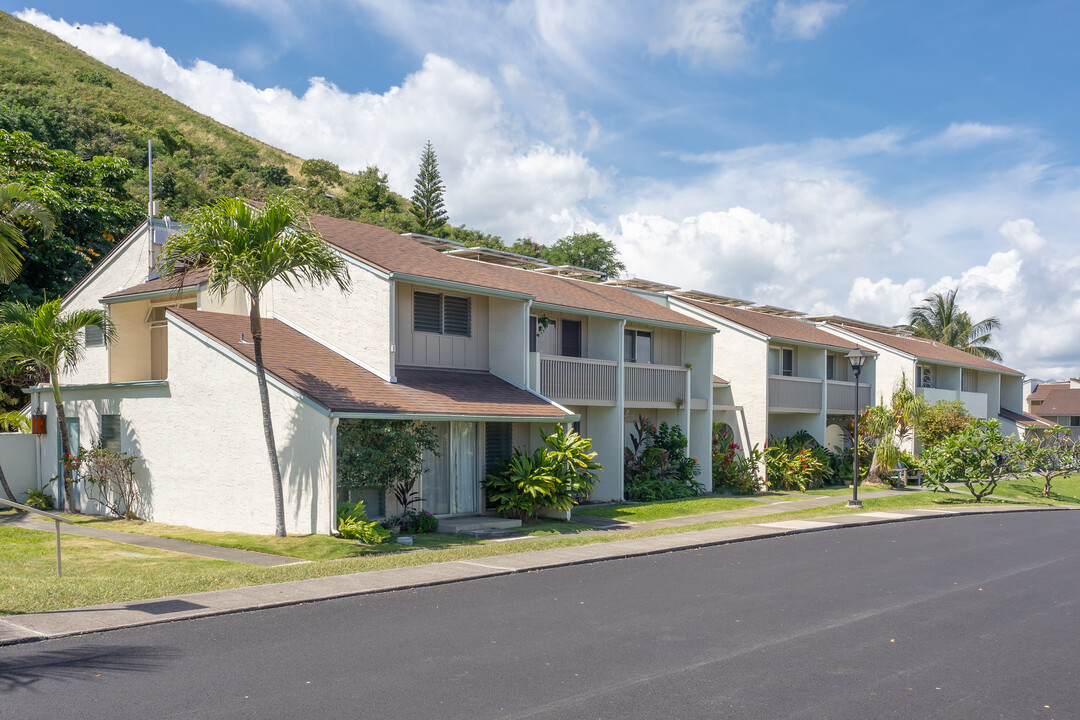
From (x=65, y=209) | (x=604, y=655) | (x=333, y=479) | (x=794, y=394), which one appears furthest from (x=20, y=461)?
(x=794, y=394)

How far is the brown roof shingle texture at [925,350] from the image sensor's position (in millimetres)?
39938

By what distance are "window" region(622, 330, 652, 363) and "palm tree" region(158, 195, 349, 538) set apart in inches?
518

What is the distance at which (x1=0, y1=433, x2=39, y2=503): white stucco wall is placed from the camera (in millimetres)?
21078

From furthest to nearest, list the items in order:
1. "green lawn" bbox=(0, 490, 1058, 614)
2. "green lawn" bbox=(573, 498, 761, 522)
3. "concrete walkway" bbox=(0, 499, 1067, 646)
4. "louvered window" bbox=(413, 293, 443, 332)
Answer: "green lawn" bbox=(573, 498, 761, 522), "louvered window" bbox=(413, 293, 443, 332), "green lawn" bbox=(0, 490, 1058, 614), "concrete walkway" bbox=(0, 499, 1067, 646)

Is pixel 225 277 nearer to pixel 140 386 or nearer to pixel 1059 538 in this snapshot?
pixel 140 386

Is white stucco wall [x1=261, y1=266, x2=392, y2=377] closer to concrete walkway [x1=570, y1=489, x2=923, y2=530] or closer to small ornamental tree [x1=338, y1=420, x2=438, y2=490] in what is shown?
small ornamental tree [x1=338, y1=420, x2=438, y2=490]

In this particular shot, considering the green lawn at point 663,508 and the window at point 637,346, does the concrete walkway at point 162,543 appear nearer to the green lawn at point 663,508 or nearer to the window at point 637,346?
the green lawn at point 663,508

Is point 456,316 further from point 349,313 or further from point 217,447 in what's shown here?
point 217,447

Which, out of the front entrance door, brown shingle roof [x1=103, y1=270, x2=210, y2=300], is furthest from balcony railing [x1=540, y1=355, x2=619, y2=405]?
brown shingle roof [x1=103, y1=270, x2=210, y2=300]

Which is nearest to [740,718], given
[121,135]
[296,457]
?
[296,457]

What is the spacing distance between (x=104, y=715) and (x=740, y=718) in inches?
182

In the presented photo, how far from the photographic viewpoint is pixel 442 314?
823 inches

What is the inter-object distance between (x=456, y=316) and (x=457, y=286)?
2.01 m

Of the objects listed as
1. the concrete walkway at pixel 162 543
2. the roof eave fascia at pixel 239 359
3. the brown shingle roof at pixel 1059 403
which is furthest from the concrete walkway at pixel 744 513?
the brown shingle roof at pixel 1059 403
